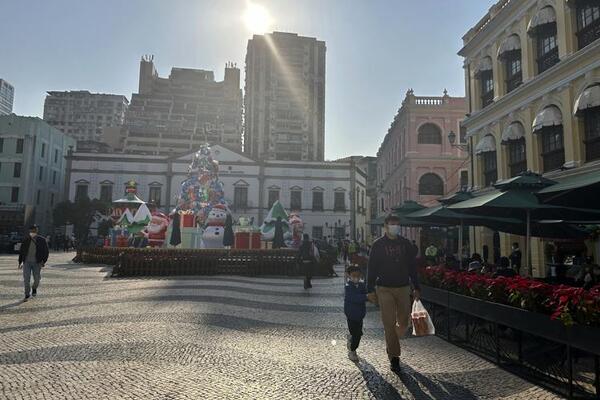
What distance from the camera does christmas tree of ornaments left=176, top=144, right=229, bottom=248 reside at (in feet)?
83.1

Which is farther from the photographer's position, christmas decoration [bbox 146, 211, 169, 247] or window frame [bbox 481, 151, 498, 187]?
christmas decoration [bbox 146, 211, 169, 247]

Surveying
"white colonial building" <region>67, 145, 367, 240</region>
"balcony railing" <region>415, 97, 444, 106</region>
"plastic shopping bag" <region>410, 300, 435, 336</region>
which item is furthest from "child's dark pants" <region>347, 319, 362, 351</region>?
"white colonial building" <region>67, 145, 367, 240</region>

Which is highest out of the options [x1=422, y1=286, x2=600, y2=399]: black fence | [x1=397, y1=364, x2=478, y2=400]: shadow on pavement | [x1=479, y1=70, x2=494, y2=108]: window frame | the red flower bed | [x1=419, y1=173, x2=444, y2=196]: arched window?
[x1=479, y1=70, x2=494, y2=108]: window frame

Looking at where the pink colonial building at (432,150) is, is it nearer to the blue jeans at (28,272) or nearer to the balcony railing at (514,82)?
the balcony railing at (514,82)

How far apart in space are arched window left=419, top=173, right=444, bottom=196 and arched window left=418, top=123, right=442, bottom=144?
2.78 m

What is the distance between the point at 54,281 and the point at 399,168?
29.5 meters

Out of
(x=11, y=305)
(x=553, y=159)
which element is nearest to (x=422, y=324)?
(x=11, y=305)

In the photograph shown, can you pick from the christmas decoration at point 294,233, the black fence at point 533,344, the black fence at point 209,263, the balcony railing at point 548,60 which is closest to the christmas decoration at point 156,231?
the christmas decoration at point 294,233

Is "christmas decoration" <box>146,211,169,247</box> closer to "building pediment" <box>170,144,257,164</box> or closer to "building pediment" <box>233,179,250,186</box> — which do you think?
"building pediment" <box>233,179,250,186</box>

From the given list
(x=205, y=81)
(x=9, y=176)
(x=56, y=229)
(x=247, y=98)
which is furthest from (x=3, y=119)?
(x=205, y=81)

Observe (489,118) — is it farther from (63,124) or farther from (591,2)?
(63,124)

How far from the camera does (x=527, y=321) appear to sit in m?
4.96

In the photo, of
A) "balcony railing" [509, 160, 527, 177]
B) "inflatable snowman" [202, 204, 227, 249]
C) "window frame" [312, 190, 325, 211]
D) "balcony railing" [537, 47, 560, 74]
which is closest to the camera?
"balcony railing" [537, 47, 560, 74]

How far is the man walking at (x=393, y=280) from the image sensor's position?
17.5 ft
